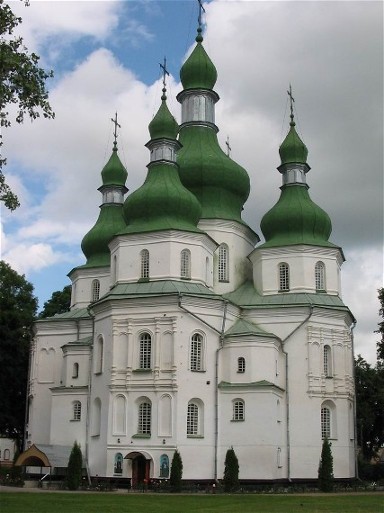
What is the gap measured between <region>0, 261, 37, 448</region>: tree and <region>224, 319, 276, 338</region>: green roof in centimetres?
1491

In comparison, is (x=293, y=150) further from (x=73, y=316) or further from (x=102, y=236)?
(x=73, y=316)

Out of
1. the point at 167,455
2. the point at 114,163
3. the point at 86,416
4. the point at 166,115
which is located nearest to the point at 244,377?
the point at 167,455

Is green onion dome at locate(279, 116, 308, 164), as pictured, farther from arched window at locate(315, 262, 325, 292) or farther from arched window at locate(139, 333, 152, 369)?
arched window at locate(139, 333, 152, 369)

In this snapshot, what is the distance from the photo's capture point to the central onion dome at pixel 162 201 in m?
35.3

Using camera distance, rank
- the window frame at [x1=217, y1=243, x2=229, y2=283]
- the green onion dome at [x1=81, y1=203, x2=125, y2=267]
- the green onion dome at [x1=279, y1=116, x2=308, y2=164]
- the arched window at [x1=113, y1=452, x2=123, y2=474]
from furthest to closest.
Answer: the green onion dome at [x1=81, y1=203, x2=125, y2=267] < the green onion dome at [x1=279, y1=116, x2=308, y2=164] < the window frame at [x1=217, y1=243, x2=229, y2=283] < the arched window at [x1=113, y1=452, x2=123, y2=474]

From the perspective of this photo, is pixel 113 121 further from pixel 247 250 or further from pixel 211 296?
pixel 211 296

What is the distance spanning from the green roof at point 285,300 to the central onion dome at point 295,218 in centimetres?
278

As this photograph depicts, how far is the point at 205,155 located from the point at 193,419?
15.6 metres

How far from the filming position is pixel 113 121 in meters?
49.1

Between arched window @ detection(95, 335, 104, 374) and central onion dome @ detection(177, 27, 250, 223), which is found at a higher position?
central onion dome @ detection(177, 27, 250, 223)

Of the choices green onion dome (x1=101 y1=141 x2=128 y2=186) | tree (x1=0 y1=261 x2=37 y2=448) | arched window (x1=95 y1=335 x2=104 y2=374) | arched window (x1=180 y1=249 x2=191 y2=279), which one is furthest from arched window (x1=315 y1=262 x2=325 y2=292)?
tree (x1=0 y1=261 x2=37 y2=448)

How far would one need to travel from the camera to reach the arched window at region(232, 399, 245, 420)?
3294 centimetres

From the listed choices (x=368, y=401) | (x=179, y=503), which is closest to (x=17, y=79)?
(x=179, y=503)

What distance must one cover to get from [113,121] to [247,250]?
14.8 meters
